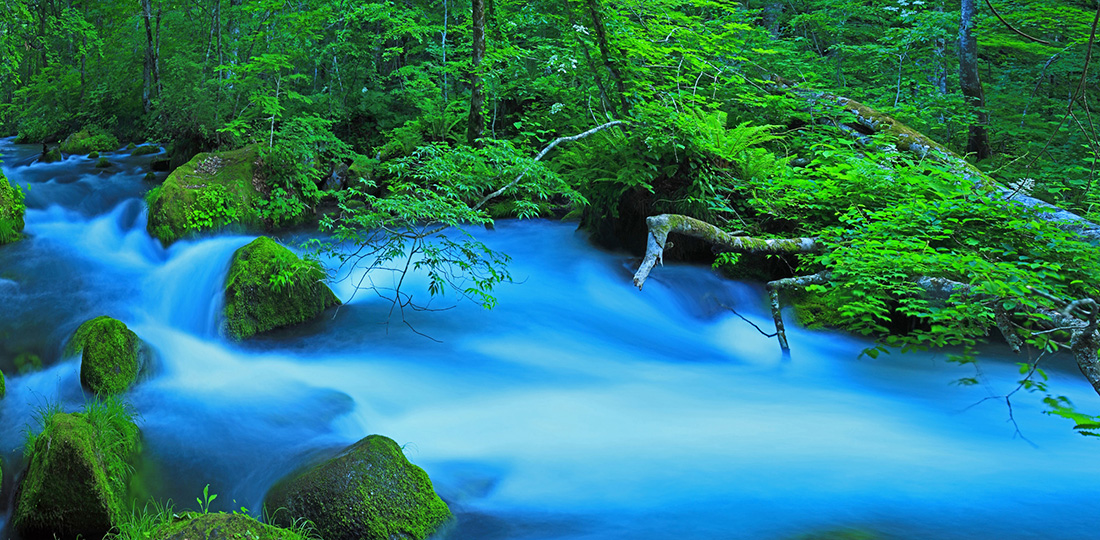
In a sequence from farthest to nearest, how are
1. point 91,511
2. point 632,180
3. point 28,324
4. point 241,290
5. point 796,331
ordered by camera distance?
point 632,180
point 796,331
point 241,290
point 28,324
point 91,511

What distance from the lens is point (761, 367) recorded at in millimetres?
5727

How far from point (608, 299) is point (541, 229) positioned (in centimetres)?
254

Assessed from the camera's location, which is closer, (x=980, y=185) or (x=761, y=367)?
(x=761, y=367)

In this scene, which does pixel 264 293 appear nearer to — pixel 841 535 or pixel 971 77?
pixel 841 535

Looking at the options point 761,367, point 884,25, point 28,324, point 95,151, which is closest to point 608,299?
point 761,367

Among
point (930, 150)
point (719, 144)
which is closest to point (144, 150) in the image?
point (719, 144)

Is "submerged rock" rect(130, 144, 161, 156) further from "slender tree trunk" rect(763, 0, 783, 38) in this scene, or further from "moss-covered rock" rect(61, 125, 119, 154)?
"slender tree trunk" rect(763, 0, 783, 38)

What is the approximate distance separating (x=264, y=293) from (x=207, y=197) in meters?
3.41

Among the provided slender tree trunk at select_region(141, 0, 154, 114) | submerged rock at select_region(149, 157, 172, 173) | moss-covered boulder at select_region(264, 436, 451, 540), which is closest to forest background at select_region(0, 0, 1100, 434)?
slender tree trunk at select_region(141, 0, 154, 114)

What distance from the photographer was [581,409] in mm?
4863

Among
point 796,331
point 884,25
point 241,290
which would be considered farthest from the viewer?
point 884,25

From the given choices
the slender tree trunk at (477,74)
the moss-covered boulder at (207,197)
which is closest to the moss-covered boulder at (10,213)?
the moss-covered boulder at (207,197)

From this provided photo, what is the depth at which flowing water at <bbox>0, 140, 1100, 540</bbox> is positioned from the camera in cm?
358

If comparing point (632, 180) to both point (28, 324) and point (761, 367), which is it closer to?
point (761, 367)
